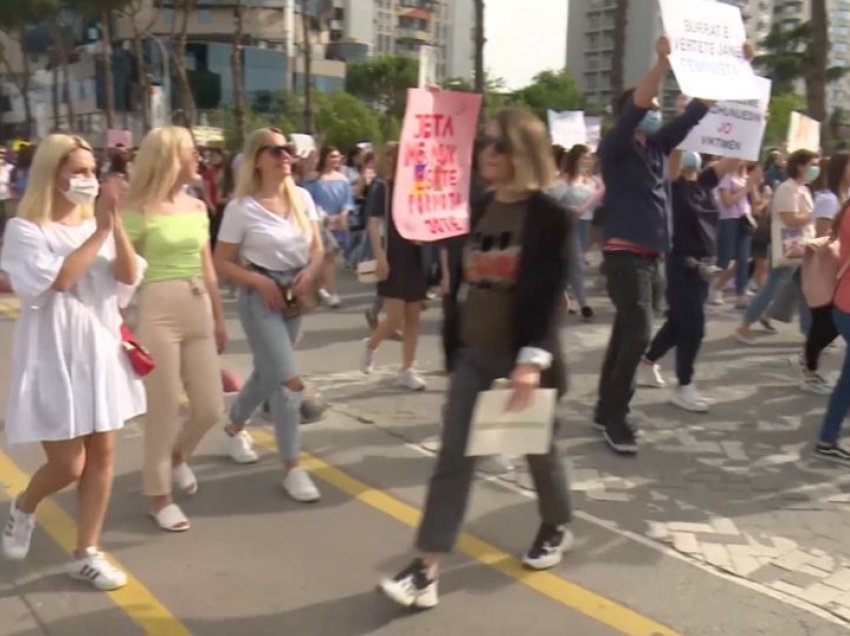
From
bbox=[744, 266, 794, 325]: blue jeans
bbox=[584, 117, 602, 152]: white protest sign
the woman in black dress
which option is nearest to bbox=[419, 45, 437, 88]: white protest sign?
the woman in black dress

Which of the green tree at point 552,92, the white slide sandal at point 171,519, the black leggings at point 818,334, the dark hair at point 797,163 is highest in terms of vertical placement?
the green tree at point 552,92

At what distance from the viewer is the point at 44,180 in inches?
145

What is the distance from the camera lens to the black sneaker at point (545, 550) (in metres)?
4.12

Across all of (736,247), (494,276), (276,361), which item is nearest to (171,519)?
(276,361)

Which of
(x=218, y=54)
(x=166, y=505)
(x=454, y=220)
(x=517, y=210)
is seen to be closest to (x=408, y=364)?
(x=454, y=220)

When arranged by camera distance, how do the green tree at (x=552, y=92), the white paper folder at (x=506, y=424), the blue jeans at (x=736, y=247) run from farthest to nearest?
1. the green tree at (x=552, y=92)
2. the blue jeans at (x=736, y=247)
3. the white paper folder at (x=506, y=424)

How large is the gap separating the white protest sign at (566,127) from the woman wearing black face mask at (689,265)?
716 cm

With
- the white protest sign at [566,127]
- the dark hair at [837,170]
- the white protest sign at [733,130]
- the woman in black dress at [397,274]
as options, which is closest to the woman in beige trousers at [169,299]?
the woman in black dress at [397,274]

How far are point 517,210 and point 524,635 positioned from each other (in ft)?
5.01

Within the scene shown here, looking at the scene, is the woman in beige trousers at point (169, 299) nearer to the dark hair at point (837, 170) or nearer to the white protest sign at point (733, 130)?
the white protest sign at point (733, 130)

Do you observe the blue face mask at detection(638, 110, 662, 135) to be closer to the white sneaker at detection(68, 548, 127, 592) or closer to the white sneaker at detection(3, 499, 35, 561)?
the white sneaker at detection(68, 548, 127, 592)

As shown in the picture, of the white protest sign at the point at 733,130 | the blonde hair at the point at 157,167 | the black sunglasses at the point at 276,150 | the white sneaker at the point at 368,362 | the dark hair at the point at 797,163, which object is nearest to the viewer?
the blonde hair at the point at 157,167

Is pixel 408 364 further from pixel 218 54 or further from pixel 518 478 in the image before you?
pixel 218 54

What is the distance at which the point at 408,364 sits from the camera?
7125mm
